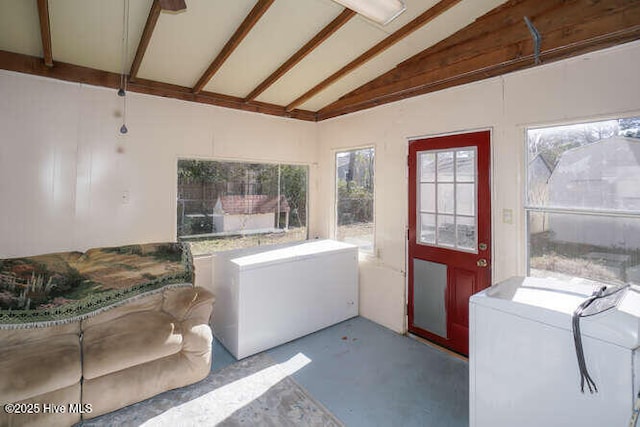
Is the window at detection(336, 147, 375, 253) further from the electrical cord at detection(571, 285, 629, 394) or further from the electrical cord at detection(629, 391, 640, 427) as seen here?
the electrical cord at detection(629, 391, 640, 427)

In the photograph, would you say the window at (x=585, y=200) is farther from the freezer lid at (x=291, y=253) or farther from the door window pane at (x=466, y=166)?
the freezer lid at (x=291, y=253)

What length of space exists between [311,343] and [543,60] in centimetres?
322

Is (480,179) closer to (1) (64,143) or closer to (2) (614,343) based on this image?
(2) (614,343)

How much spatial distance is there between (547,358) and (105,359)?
263 cm

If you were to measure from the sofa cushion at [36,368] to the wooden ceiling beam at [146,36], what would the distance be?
2294 millimetres

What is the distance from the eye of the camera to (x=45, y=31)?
217 centimetres

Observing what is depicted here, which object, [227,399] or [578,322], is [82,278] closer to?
[227,399]

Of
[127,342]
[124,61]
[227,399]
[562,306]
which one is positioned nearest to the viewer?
[562,306]

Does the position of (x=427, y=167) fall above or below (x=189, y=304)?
above

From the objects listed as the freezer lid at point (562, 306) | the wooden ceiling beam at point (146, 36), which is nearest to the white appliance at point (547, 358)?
the freezer lid at point (562, 306)

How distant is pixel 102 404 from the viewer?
211 centimetres

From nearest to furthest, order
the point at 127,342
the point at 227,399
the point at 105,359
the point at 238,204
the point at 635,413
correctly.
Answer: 1. the point at 635,413
2. the point at 105,359
3. the point at 127,342
4. the point at 227,399
5. the point at 238,204

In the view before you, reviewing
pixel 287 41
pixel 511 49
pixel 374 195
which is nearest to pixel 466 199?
pixel 374 195

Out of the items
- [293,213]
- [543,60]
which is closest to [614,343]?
[543,60]
